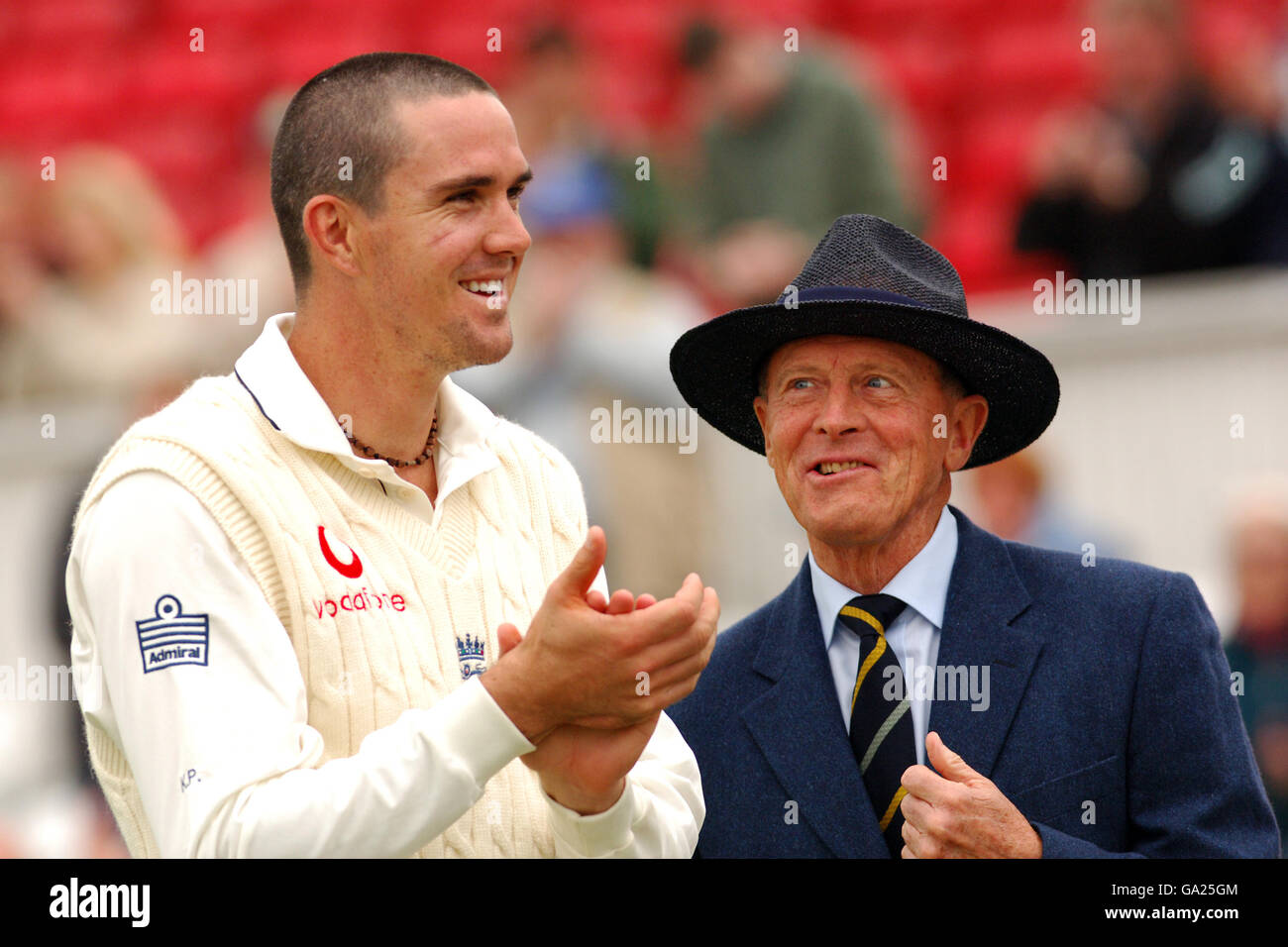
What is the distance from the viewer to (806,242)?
6.71m

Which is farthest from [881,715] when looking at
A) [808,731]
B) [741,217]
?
[741,217]

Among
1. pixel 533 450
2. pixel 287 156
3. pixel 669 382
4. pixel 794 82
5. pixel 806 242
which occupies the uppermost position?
pixel 794 82

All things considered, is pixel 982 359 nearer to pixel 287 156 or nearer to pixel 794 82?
pixel 287 156

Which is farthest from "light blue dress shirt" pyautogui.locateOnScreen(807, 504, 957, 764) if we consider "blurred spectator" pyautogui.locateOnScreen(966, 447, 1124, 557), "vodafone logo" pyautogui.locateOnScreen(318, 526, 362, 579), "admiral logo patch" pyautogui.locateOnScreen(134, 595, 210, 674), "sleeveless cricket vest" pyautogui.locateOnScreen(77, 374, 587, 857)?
"blurred spectator" pyautogui.locateOnScreen(966, 447, 1124, 557)

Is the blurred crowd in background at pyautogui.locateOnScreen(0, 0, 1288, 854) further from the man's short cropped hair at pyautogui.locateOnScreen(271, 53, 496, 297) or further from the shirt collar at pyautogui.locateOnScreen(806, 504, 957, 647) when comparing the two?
the man's short cropped hair at pyautogui.locateOnScreen(271, 53, 496, 297)

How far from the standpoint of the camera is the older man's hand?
2.80m

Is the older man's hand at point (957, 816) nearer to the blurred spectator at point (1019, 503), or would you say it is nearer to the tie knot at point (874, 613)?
the tie knot at point (874, 613)

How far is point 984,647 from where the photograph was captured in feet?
10.4

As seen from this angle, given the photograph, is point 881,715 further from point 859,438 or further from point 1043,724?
point 859,438

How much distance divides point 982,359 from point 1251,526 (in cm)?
265

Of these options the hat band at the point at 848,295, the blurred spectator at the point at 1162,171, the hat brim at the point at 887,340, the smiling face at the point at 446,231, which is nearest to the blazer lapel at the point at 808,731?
the hat brim at the point at 887,340

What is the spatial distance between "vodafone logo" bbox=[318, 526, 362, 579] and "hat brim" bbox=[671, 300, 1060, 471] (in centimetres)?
85

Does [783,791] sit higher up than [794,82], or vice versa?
[794,82]
